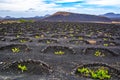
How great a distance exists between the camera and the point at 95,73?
58.7ft

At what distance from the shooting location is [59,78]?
16.8 meters

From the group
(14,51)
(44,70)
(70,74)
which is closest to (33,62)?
(44,70)

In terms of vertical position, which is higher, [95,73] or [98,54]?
[95,73]

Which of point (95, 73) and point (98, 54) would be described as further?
point (98, 54)

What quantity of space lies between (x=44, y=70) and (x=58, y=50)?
969 cm

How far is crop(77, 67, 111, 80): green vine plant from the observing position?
17000 mm

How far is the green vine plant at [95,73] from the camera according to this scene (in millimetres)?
17000

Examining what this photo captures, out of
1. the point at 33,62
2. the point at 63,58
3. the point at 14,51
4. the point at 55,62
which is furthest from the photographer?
the point at 14,51

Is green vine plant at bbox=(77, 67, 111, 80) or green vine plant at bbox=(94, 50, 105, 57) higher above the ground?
green vine plant at bbox=(77, 67, 111, 80)

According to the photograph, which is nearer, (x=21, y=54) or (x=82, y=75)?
(x=82, y=75)

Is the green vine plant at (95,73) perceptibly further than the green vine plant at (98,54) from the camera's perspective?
No

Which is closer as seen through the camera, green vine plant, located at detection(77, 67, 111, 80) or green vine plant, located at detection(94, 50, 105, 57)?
green vine plant, located at detection(77, 67, 111, 80)

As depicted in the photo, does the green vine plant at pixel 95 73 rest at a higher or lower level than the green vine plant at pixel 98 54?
higher

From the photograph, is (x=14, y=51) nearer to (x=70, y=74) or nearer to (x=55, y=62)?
(x=55, y=62)
